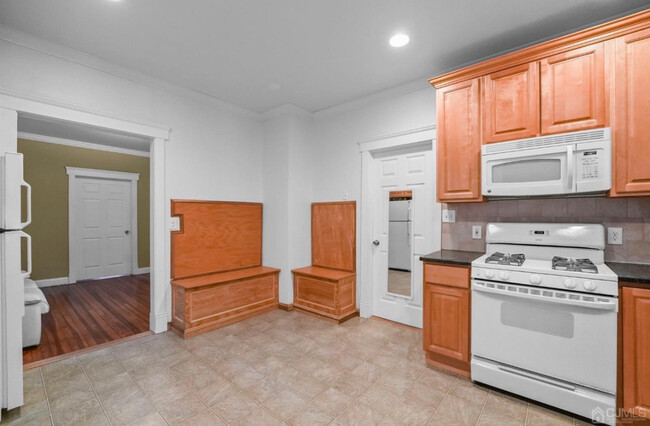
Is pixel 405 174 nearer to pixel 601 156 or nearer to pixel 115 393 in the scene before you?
pixel 601 156

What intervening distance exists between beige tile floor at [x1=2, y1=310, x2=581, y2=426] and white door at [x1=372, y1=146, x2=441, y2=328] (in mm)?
470

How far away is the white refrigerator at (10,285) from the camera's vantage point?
1.82 m

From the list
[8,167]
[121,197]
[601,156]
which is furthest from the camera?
[121,197]

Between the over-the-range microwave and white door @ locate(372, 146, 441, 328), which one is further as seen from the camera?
white door @ locate(372, 146, 441, 328)

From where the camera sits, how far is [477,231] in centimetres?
275

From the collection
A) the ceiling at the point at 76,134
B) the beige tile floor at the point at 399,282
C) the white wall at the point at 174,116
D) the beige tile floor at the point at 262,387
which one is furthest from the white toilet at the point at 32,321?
the beige tile floor at the point at 399,282

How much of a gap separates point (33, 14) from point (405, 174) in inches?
134

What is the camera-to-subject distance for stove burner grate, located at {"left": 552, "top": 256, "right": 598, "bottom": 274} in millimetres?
1838

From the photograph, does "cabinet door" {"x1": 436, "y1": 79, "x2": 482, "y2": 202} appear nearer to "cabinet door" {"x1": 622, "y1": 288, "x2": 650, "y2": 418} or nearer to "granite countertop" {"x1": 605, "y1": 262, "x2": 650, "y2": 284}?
"granite countertop" {"x1": 605, "y1": 262, "x2": 650, "y2": 284}

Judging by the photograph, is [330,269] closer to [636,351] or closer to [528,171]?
[528,171]

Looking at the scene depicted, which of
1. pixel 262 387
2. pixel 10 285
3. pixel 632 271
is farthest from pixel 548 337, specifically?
pixel 10 285

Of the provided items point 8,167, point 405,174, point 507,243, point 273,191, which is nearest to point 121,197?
point 273,191

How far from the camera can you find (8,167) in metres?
1.82

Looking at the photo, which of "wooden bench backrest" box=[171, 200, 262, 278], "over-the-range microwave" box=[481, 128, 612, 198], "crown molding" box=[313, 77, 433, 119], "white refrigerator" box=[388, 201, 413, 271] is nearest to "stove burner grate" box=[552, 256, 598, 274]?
"over-the-range microwave" box=[481, 128, 612, 198]
